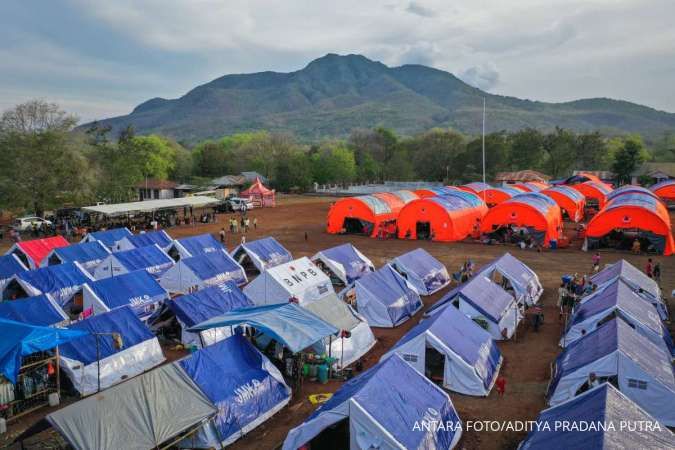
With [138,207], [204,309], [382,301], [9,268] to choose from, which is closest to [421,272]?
[382,301]

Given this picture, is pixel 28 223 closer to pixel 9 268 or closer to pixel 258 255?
pixel 9 268

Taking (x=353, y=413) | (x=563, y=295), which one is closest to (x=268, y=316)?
(x=353, y=413)

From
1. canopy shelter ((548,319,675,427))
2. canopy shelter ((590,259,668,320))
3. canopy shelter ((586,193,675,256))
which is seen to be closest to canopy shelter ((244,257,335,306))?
canopy shelter ((548,319,675,427))

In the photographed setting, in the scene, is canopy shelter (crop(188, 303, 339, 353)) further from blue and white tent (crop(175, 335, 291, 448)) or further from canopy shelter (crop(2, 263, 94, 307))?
canopy shelter (crop(2, 263, 94, 307))

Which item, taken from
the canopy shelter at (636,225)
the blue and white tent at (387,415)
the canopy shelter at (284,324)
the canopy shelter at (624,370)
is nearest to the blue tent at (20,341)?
the canopy shelter at (284,324)

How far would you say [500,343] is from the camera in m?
14.7

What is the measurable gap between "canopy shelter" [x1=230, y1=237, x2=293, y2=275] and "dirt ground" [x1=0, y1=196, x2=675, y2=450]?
12.7 ft

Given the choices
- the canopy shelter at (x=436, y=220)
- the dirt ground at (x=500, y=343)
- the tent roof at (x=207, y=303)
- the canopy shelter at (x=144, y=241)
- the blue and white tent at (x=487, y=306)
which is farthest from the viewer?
the canopy shelter at (x=436, y=220)

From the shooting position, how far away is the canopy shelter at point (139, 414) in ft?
25.2

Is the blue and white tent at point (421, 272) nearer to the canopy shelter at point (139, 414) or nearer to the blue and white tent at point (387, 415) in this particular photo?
the blue and white tent at point (387, 415)

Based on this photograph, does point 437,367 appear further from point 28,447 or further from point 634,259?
point 634,259

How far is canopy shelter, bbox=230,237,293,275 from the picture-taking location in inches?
899

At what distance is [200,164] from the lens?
278 feet

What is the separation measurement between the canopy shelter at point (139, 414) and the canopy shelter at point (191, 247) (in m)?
14.6
